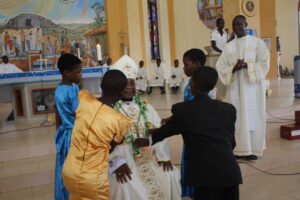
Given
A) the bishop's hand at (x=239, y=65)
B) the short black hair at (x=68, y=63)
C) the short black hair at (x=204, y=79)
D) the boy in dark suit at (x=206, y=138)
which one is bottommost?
the boy in dark suit at (x=206, y=138)

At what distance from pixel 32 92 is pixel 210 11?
424 inches

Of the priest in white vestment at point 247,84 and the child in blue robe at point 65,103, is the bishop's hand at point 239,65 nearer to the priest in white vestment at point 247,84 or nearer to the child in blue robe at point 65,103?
the priest in white vestment at point 247,84

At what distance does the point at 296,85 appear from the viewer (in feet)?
26.5

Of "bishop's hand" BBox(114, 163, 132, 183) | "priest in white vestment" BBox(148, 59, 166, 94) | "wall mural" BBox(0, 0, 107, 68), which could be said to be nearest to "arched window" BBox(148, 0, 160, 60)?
"priest in white vestment" BBox(148, 59, 166, 94)

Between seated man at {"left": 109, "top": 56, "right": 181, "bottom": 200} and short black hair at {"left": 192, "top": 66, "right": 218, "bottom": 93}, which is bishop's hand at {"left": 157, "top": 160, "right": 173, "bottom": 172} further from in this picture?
short black hair at {"left": 192, "top": 66, "right": 218, "bottom": 93}

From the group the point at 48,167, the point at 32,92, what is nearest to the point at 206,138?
the point at 48,167

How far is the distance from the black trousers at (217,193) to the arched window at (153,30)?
46.9ft

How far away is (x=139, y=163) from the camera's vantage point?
3.01m

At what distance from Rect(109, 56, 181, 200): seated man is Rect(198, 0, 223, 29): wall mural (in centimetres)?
1267

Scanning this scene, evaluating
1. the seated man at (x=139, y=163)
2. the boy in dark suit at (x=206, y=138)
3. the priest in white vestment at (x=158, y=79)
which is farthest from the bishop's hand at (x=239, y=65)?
the priest in white vestment at (x=158, y=79)

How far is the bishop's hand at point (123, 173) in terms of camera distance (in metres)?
2.64

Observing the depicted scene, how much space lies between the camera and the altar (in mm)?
6465

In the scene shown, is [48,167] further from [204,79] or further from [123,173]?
[204,79]

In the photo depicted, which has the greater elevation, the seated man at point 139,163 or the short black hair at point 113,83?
the short black hair at point 113,83
